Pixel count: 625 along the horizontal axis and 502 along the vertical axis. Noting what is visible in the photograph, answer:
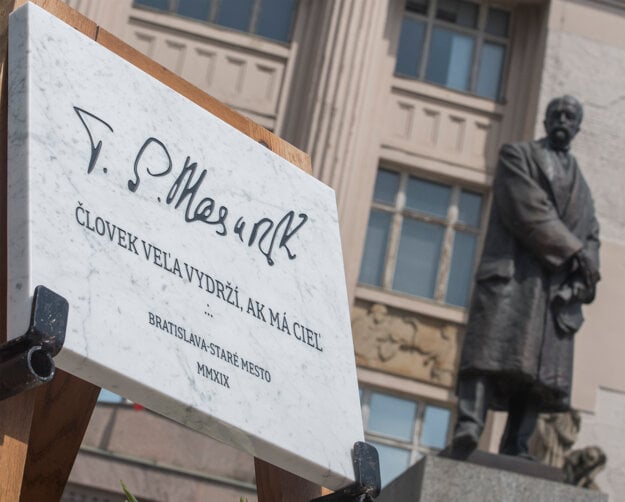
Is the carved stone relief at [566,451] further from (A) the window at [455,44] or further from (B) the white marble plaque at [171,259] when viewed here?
(B) the white marble plaque at [171,259]

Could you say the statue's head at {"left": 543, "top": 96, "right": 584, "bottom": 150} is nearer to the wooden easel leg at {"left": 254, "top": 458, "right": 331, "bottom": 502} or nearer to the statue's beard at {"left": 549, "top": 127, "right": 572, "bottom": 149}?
the statue's beard at {"left": 549, "top": 127, "right": 572, "bottom": 149}

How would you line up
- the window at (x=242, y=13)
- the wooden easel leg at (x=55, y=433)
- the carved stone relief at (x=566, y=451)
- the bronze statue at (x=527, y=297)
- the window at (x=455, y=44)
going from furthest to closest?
the window at (x=455, y=44), the window at (x=242, y=13), the carved stone relief at (x=566, y=451), the bronze statue at (x=527, y=297), the wooden easel leg at (x=55, y=433)

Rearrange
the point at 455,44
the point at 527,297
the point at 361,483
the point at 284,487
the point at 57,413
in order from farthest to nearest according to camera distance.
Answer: the point at 455,44
the point at 527,297
the point at 57,413
the point at 284,487
the point at 361,483

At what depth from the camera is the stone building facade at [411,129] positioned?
641 inches

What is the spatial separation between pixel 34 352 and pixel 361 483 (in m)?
0.71

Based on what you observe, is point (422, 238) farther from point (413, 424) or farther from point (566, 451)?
point (566, 451)

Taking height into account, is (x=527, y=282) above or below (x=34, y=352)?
below

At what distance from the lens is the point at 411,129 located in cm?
1755

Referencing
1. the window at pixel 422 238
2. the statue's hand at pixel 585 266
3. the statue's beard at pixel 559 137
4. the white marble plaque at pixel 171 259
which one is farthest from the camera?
the window at pixel 422 238

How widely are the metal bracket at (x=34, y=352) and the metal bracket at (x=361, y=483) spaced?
66 centimetres

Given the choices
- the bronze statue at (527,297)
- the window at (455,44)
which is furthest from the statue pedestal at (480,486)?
the window at (455,44)

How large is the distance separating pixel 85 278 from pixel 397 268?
15.1m

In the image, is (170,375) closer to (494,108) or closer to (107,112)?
(107,112)

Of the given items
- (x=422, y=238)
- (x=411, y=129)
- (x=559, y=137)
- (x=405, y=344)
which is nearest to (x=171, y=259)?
(x=559, y=137)
